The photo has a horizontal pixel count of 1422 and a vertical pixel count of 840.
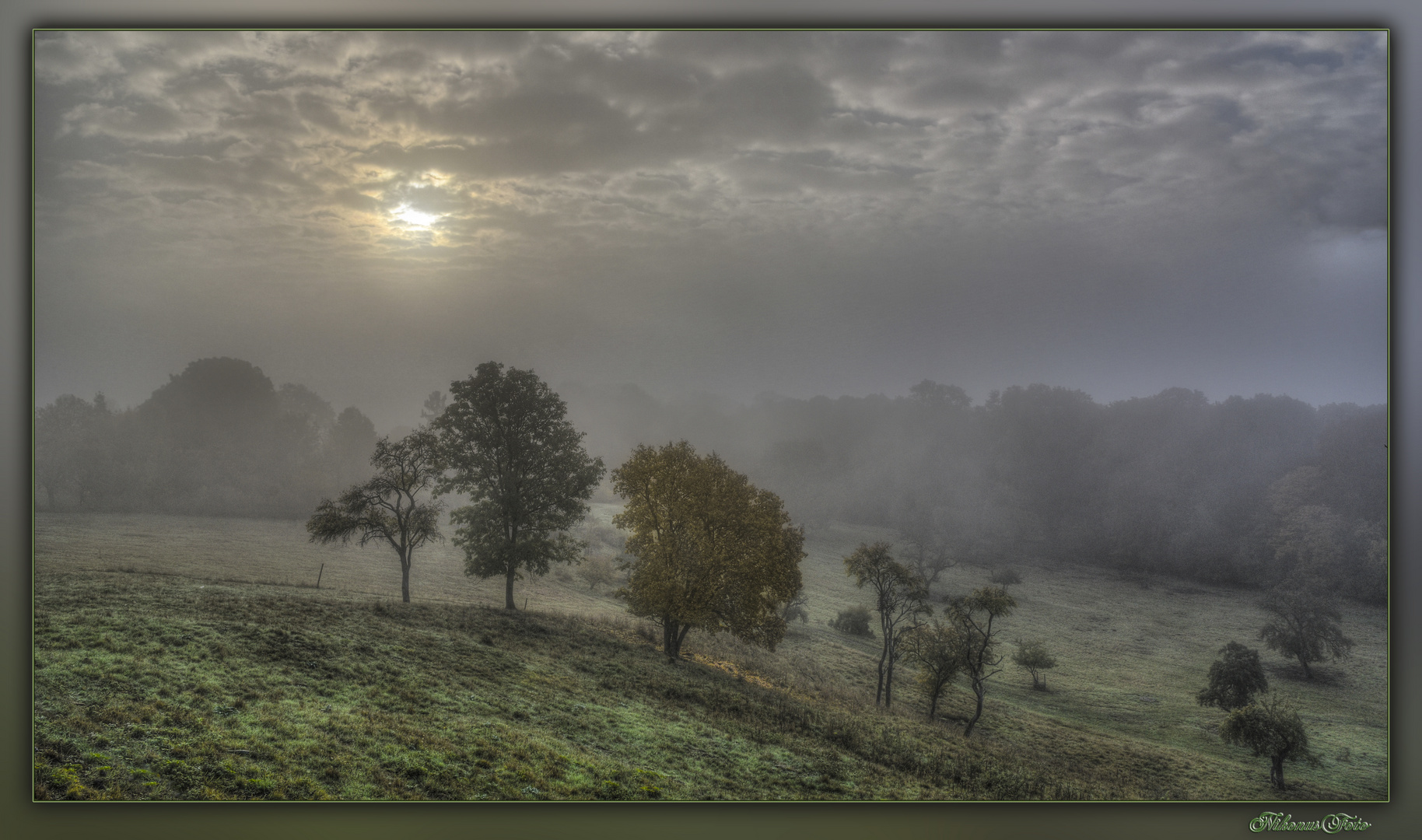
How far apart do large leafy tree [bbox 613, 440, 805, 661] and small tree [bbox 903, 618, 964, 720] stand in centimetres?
553

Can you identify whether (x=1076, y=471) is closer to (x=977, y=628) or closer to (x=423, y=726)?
(x=977, y=628)

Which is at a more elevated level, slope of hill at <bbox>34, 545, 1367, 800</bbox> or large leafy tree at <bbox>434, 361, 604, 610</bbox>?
large leafy tree at <bbox>434, 361, 604, 610</bbox>

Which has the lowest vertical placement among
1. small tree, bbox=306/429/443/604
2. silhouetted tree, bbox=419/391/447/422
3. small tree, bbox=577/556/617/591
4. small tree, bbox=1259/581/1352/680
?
small tree, bbox=577/556/617/591

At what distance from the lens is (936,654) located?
16.7 meters

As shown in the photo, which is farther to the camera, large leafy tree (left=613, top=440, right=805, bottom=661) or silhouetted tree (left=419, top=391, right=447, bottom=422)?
large leafy tree (left=613, top=440, right=805, bottom=661)

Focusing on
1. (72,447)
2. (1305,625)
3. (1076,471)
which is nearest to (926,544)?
(1076,471)

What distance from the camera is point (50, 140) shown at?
9469 millimetres

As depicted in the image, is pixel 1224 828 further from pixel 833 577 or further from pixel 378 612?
pixel 378 612

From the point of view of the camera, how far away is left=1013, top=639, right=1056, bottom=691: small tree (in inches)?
806

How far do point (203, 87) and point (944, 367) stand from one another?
58.4 feet

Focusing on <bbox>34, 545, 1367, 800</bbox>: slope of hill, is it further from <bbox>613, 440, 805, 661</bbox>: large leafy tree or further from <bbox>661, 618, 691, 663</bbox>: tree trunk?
<bbox>613, 440, 805, 661</bbox>: large leafy tree

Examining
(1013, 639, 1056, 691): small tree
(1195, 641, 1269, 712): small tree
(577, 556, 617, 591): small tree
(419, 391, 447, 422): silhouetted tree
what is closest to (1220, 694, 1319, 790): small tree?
(1195, 641, 1269, 712): small tree

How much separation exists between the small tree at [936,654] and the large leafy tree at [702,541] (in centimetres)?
553

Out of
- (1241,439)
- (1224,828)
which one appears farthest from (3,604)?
(1241,439)
